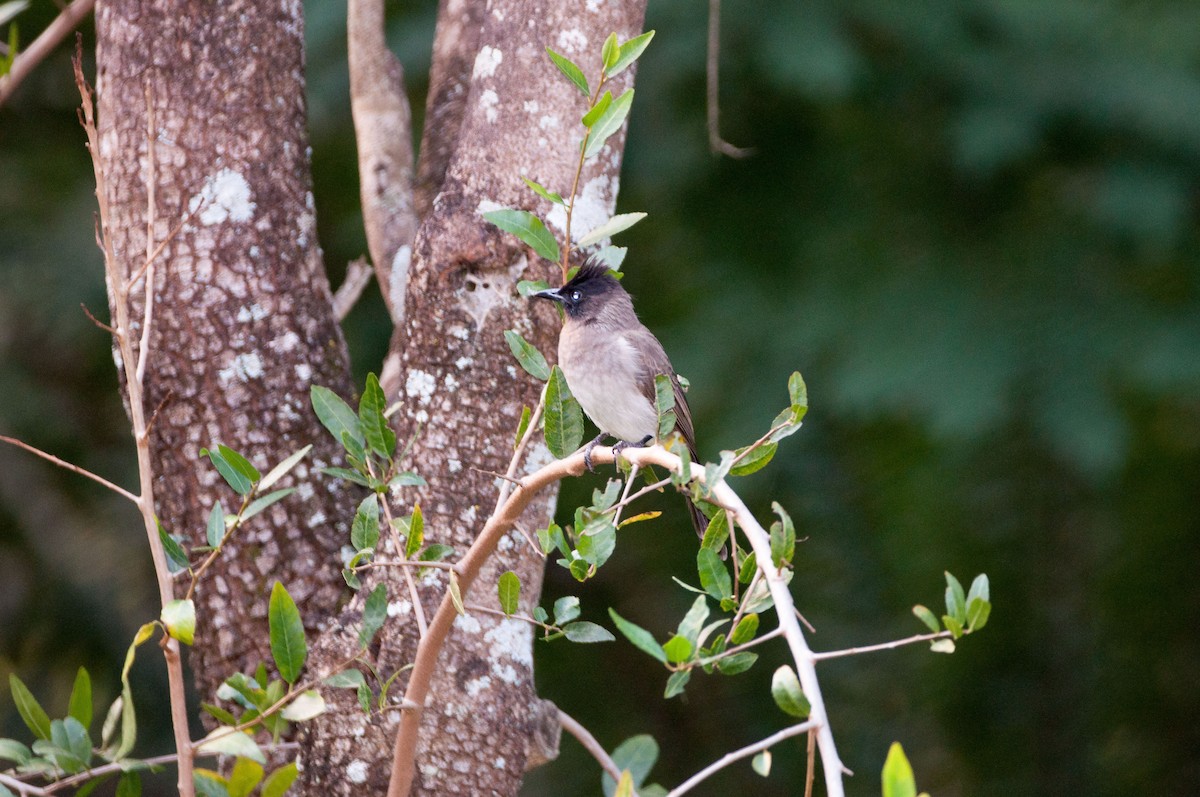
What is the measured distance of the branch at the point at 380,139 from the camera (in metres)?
3.89

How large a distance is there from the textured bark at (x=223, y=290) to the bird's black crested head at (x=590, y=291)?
26.1 inches

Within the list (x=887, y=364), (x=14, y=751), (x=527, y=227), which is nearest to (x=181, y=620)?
(x=14, y=751)

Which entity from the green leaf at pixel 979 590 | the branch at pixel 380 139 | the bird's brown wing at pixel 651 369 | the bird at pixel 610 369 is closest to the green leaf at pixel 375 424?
the green leaf at pixel 979 590

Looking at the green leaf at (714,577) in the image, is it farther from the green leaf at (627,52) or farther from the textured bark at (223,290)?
the textured bark at (223,290)

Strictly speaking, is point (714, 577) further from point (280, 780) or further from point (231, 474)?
point (231, 474)

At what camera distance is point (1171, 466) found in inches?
248

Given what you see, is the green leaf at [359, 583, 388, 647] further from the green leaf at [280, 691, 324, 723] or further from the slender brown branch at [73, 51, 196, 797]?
the slender brown branch at [73, 51, 196, 797]

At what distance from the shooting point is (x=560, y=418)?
2150 millimetres

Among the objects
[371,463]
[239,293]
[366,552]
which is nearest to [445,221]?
[239,293]

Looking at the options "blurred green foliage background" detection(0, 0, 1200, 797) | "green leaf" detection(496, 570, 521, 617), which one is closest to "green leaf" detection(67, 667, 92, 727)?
"green leaf" detection(496, 570, 521, 617)

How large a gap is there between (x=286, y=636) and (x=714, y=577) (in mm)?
707

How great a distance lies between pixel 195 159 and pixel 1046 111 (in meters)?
3.62

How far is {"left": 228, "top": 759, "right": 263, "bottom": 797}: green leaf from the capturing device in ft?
6.25

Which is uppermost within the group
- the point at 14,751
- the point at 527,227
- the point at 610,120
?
the point at 610,120
